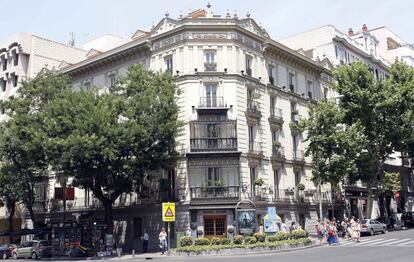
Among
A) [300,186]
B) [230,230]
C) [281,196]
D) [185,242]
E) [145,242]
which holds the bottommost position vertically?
[145,242]

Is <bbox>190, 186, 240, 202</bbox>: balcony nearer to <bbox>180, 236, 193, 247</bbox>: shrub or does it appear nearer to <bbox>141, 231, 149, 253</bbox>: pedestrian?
<bbox>141, 231, 149, 253</bbox>: pedestrian

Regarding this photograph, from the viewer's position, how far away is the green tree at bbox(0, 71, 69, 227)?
35406mm

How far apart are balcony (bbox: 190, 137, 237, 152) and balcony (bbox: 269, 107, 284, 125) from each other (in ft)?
19.8

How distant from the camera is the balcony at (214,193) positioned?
3678 centimetres

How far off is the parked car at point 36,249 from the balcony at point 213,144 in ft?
43.6

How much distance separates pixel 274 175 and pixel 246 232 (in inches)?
312

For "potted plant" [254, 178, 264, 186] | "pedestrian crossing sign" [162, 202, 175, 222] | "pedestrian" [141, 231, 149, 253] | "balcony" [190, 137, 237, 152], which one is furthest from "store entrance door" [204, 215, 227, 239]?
"pedestrian crossing sign" [162, 202, 175, 222]

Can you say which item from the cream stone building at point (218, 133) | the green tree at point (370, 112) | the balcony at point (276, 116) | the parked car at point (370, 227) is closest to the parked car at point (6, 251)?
the cream stone building at point (218, 133)

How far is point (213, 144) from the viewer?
123 feet

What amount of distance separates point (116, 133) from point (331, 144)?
61.2 ft

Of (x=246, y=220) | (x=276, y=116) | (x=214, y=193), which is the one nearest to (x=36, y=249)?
(x=214, y=193)

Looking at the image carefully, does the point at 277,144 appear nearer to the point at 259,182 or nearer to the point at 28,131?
the point at 259,182

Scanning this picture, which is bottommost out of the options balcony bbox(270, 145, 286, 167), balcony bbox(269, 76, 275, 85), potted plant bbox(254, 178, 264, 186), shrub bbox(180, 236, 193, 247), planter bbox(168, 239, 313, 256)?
planter bbox(168, 239, 313, 256)

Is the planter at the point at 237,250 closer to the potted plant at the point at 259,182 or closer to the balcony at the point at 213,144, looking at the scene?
the potted plant at the point at 259,182
